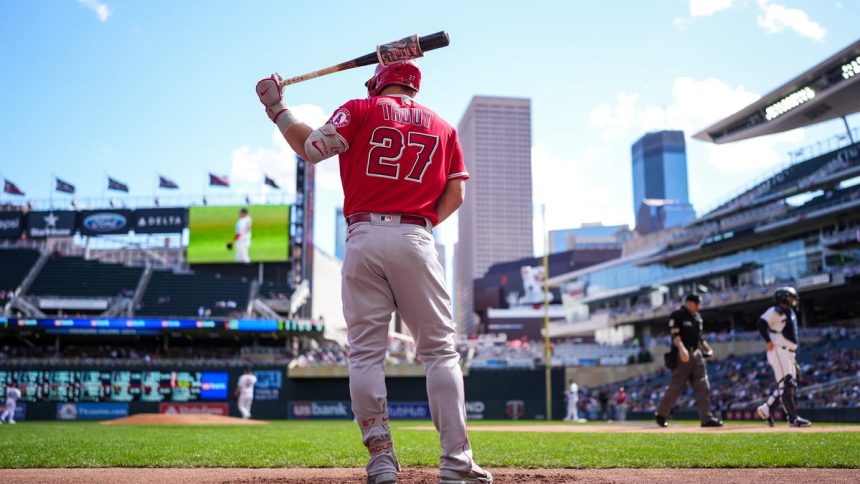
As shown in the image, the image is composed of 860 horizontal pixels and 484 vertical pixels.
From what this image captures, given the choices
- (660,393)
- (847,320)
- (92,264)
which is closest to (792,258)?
(847,320)

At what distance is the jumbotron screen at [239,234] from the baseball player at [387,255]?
48766mm

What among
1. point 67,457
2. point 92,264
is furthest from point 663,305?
point 67,457

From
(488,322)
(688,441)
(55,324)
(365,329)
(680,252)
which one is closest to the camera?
(365,329)

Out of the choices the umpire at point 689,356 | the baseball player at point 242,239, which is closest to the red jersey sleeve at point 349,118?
the umpire at point 689,356

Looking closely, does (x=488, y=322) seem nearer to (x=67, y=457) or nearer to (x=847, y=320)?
(x=847, y=320)

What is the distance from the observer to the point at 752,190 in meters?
52.6

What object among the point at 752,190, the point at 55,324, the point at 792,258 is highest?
the point at 752,190

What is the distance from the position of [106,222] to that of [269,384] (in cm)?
2299

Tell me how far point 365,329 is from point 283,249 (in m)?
49.0

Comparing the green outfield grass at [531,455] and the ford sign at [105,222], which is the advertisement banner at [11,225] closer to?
the ford sign at [105,222]

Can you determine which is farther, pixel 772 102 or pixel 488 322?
pixel 488 322

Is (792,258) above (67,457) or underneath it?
above

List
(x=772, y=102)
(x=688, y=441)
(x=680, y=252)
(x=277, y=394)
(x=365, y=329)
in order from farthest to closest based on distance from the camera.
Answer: (x=680, y=252) < (x=772, y=102) < (x=277, y=394) < (x=688, y=441) < (x=365, y=329)

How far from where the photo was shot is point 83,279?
50.9 meters
